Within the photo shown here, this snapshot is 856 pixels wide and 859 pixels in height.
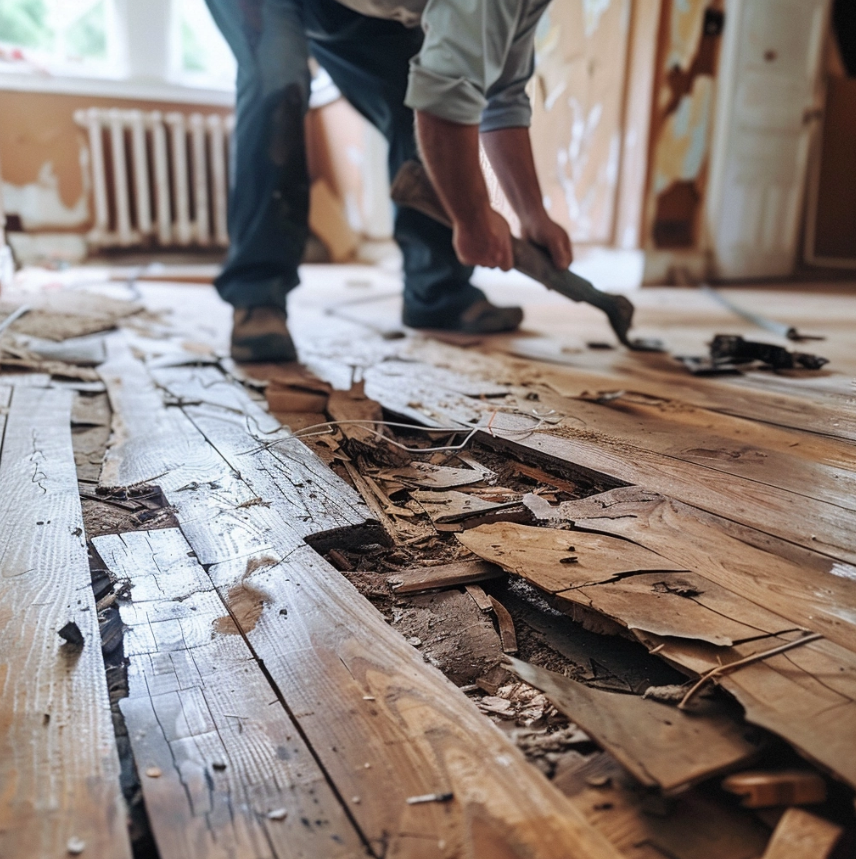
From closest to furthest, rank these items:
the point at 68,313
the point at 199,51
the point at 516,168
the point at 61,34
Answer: the point at 516,168 → the point at 68,313 → the point at 61,34 → the point at 199,51

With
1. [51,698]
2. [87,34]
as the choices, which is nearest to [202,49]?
[87,34]

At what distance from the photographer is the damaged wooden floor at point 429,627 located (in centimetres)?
52

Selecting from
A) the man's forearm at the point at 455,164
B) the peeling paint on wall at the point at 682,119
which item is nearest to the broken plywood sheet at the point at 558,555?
the man's forearm at the point at 455,164

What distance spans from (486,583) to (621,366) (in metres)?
1.15

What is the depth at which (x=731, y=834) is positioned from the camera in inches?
20.4

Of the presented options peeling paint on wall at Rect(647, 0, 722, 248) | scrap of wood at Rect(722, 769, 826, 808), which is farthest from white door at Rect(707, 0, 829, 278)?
scrap of wood at Rect(722, 769, 826, 808)

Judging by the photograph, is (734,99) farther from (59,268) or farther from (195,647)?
(195,647)

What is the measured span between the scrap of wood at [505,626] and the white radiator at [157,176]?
465cm

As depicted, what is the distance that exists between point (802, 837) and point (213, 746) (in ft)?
1.32

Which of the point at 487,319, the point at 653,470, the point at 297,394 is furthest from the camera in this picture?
the point at 487,319

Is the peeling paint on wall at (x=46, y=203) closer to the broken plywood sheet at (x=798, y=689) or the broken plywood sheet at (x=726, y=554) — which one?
the broken plywood sheet at (x=726, y=554)

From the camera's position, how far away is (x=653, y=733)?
0.58 metres

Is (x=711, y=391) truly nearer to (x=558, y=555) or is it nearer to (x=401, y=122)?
(x=558, y=555)

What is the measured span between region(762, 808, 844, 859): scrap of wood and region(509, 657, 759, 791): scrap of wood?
0.16 ft
